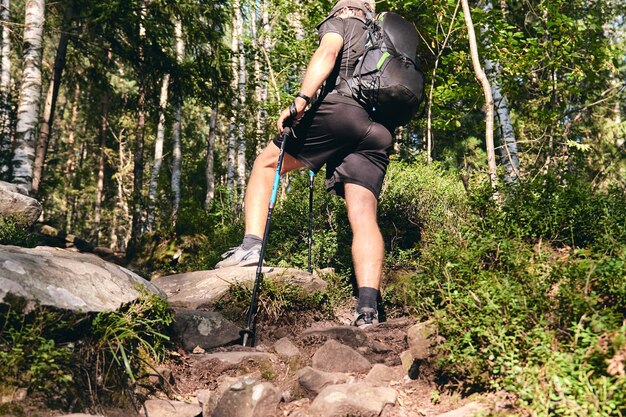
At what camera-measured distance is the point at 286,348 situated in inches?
167

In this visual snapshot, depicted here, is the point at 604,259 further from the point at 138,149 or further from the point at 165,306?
the point at 138,149

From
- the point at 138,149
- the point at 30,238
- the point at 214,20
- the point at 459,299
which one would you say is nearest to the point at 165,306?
the point at 459,299

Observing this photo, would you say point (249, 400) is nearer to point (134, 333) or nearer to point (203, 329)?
point (134, 333)

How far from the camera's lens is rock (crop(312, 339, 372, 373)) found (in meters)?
3.88

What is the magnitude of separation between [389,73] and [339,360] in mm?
2220

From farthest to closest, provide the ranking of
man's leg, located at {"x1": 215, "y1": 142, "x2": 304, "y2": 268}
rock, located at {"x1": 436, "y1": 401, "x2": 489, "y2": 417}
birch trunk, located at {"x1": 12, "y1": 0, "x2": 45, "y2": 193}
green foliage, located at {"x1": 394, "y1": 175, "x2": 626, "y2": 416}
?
birch trunk, located at {"x1": 12, "y1": 0, "x2": 45, "y2": 193} → man's leg, located at {"x1": 215, "y1": 142, "x2": 304, "y2": 268} → rock, located at {"x1": 436, "y1": 401, "x2": 489, "y2": 417} → green foliage, located at {"x1": 394, "y1": 175, "x2": 626, "y2": 416}

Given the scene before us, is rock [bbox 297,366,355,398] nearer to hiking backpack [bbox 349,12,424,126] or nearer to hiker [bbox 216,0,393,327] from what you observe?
hiker [bbox 216,0,393,327]

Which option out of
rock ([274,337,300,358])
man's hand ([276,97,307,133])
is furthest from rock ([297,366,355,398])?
man's hand ([276,97,307,133])

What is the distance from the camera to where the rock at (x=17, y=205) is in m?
9.20

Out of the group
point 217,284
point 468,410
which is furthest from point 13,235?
point 468,410

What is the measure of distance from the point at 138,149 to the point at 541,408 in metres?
20.5

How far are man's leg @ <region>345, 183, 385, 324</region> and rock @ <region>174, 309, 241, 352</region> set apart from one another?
1026 millimetres

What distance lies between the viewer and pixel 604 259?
326cm

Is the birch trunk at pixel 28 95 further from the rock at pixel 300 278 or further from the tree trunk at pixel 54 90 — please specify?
the rock at pixel 300 278
